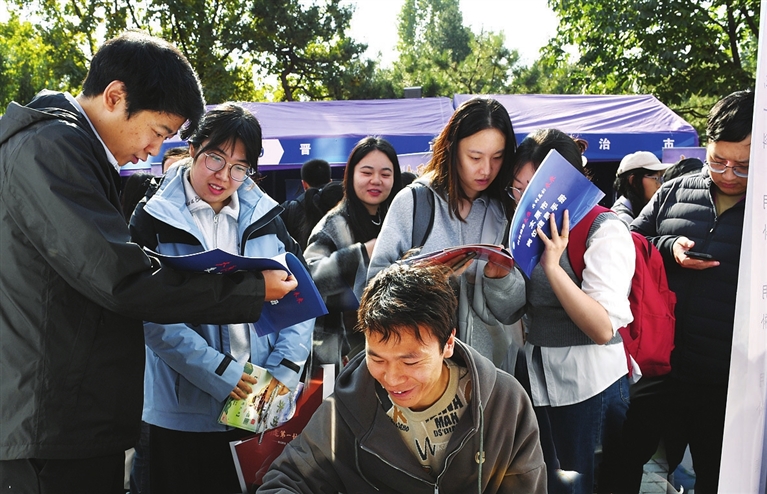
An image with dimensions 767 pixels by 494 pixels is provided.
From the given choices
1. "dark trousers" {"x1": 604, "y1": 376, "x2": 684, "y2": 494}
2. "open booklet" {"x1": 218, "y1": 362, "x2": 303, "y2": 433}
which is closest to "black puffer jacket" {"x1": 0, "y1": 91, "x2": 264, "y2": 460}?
"open booklet" {"x1": 218, "y1": 362, "x2": 303, "y2": 433}

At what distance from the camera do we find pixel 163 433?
2.42 m

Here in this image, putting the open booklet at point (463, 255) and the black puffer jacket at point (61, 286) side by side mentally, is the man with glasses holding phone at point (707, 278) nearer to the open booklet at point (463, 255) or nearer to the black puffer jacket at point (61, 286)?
the open booklet at point (463, 255)

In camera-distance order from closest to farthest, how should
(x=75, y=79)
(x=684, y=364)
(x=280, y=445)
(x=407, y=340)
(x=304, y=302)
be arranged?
1. (x=407, y=340)
2. (x=304, y=302)
3. (x=280, y=445)
4. (x=684, y=364)
5. (x=75, y=79)

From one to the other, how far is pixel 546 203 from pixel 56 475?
5.13 ft

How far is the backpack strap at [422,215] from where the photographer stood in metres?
2.41

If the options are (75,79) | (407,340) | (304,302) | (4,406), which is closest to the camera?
(4,406)

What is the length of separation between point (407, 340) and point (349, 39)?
714 inches

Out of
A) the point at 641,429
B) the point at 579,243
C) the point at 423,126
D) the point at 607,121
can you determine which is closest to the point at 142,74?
the point at 579,243

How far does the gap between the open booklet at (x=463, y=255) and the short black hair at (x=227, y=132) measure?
795 millimetres

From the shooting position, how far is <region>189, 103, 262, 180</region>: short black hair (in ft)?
8.04

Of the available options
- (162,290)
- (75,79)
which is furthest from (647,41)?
(162,290)

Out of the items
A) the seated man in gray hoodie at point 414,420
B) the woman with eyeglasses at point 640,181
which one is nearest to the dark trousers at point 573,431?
the seated man in gray hoodie at point 414,420

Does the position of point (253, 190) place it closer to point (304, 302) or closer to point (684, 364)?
point (304, 302)

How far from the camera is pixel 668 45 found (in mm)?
13852
